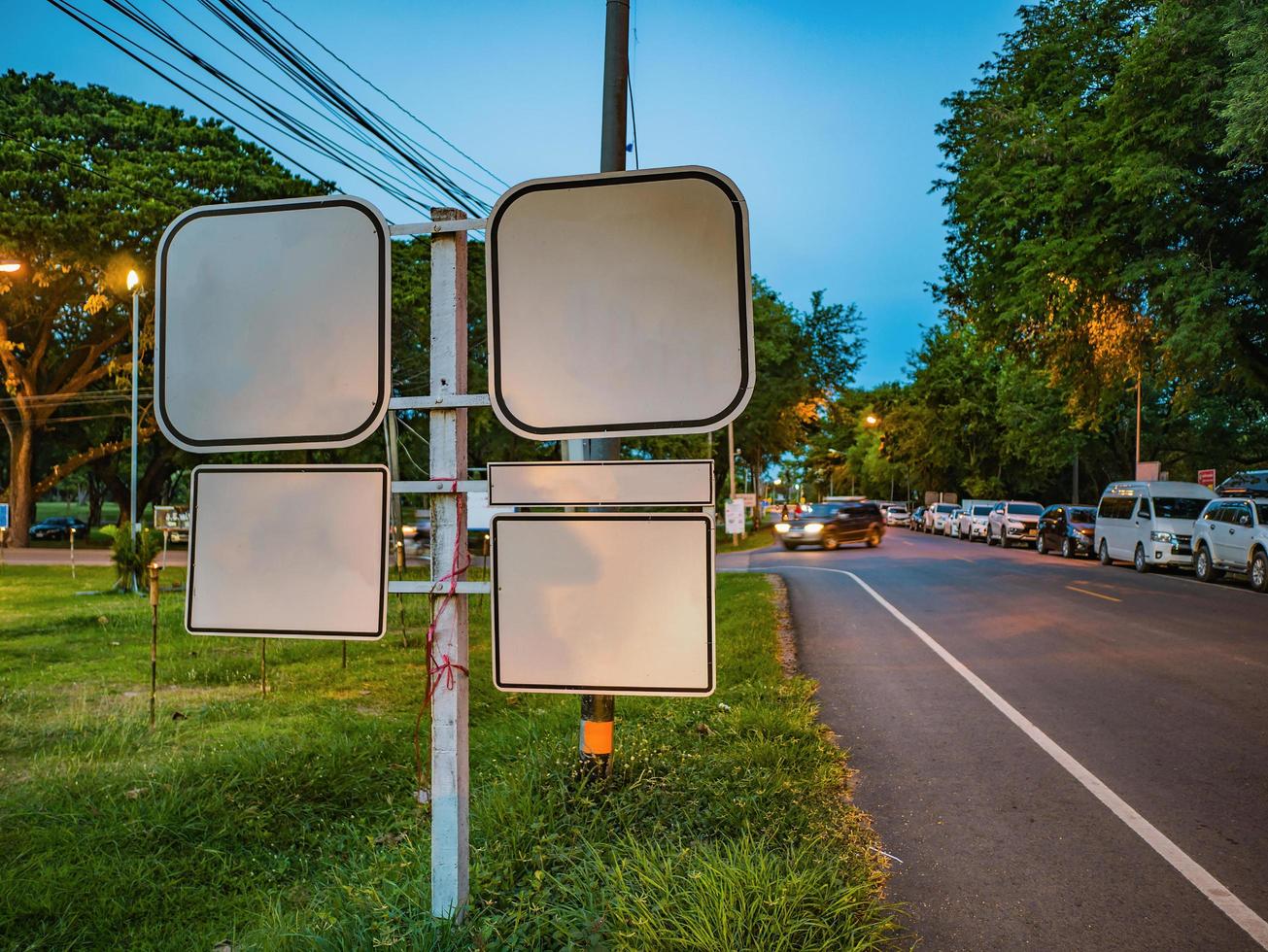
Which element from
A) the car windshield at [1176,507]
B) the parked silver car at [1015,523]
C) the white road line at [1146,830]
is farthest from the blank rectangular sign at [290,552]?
the parked silver car at [1015,523]

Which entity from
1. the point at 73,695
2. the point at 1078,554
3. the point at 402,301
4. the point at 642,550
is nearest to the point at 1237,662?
the point at 642,550

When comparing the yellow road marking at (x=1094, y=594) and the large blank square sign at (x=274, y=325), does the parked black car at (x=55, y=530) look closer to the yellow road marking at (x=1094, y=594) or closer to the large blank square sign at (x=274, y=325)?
the yellow road marking at (x=1094, y=594)

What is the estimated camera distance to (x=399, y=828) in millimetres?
4961

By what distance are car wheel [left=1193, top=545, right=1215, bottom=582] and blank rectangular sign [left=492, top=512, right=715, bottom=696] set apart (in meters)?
20.4

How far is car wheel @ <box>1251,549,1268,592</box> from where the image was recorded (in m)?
17.0

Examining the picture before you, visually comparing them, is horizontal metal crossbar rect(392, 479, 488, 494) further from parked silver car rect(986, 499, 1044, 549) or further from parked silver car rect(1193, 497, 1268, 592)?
parked silver car rect(986, 499, 1044, 549)

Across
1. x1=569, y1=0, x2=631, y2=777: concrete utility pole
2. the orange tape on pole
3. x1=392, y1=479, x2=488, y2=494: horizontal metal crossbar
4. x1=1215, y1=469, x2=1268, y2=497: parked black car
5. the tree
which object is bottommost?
the orange tape on pole

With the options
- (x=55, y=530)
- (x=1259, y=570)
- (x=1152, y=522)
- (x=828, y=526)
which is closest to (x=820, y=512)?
(x=828, y=526)

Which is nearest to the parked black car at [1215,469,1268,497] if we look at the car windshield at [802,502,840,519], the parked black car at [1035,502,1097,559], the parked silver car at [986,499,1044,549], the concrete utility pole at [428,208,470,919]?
the parked black car at [1035,502,1097,559]

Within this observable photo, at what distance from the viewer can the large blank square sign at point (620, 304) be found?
2.67 meters

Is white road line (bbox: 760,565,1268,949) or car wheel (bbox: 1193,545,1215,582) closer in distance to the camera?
white road line (bbox: 760,565,1268,949)

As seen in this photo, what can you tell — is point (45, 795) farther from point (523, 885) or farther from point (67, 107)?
point (67, 107)

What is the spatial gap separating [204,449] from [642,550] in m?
1.45

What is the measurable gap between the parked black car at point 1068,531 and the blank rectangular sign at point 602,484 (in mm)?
27631
